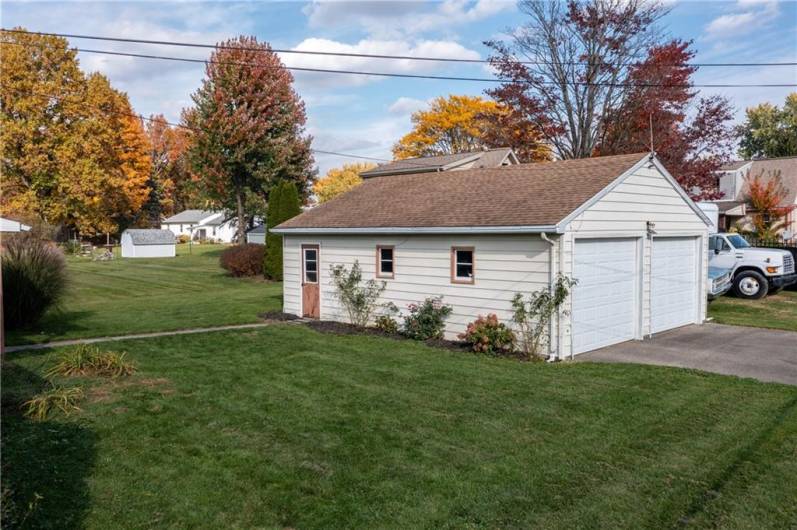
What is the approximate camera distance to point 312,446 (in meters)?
6.36

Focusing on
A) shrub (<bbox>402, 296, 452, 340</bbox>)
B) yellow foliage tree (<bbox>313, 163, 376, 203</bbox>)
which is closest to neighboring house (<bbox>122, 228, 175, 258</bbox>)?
yellow foliage tree (<bbox>313, 163, 376, 203</bbox>)

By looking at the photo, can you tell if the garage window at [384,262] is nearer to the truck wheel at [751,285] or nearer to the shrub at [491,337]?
the shrub at [491,337]

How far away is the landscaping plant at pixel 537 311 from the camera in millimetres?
10719

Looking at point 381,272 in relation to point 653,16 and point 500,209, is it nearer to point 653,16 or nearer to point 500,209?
point 500,209

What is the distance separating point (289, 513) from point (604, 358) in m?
7.81

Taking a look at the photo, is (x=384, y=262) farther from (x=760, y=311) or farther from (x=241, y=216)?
(x=241, y=216)

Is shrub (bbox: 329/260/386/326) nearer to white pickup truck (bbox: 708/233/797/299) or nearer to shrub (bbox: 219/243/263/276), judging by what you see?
white pickup truck (bbox: 708/233/797/299)

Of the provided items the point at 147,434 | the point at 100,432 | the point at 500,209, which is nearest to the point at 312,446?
the point at 147,434

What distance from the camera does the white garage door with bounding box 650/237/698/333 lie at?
44.3 ft

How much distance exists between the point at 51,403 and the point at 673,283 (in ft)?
43.0

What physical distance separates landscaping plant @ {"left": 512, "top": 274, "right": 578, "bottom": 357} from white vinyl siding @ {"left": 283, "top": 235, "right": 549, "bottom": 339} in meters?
0.21

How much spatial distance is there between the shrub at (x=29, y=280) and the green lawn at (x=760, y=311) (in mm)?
16737

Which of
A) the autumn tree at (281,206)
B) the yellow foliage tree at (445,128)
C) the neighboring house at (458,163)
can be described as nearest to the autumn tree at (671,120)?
the neighboring house at (458,163)

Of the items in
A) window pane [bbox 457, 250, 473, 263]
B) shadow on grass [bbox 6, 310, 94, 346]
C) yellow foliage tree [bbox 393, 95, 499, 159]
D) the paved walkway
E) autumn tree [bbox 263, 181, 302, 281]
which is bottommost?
the paved walkway
